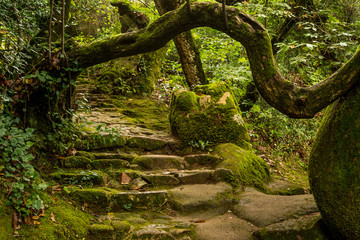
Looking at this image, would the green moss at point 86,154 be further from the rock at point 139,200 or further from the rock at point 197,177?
the rock at point 197,177

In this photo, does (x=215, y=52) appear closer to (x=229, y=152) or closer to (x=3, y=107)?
(x=229, y=152)

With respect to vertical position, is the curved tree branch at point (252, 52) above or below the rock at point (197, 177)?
above

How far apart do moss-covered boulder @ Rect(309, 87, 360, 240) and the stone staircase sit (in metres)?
0.38

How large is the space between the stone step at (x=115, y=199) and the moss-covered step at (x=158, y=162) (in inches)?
40.1

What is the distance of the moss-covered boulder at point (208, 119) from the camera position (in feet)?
18.7

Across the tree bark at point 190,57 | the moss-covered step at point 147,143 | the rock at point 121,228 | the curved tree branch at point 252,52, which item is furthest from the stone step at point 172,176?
the tree bark at point 190,57

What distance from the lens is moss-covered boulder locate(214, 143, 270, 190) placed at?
4.63 metres

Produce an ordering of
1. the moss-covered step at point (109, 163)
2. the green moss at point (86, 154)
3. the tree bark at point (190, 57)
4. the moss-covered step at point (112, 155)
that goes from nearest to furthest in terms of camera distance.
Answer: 1. the moss-covered step at point (109, 163)
2. the green moss at point (86, 154)
3. the moss-covered step at point (112, 155)
4. the tree bark at point (190, 57)

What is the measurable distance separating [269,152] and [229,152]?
11.5 feet

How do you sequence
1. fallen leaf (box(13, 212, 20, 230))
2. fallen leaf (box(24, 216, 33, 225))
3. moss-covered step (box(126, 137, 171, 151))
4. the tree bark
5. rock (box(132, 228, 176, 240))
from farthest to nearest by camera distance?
the tree bark
moss-covered step (box(126, 137, 171, 151))
rock (box(132, 228, 176, 240))
fallen leaf (box(24, 216, 33, 225))
fallen leaf (box(13, 212, 20, 230))

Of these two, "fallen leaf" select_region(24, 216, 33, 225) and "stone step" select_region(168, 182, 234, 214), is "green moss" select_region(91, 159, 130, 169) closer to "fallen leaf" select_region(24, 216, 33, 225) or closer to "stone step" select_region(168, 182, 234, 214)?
"stone step" select_region(168, 182, 234, 214)

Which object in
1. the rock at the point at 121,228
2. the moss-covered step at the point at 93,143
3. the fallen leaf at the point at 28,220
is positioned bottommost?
the rock at the point at 121,228

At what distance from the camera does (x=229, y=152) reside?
5141mm

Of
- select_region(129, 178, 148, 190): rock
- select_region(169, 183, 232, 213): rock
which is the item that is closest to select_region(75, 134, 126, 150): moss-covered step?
select_region(129, 178, 148, 190): rock
